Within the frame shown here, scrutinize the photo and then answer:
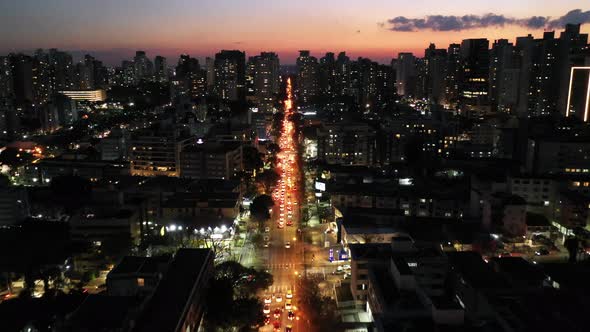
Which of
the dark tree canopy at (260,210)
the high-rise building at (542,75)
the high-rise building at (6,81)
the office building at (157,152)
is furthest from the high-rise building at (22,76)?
the high-rise building at (542,75)

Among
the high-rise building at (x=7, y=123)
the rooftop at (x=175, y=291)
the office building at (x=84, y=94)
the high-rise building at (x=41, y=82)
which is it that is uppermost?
the high-rise building at (x=41, y=82)

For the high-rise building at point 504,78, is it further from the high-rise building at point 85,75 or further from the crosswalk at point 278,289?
the high-rise building at point 85,75

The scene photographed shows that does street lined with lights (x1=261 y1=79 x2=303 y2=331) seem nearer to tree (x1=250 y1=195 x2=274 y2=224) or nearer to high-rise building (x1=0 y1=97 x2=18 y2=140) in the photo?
tree (x1=250 y1=195 x2=274 y2=224)

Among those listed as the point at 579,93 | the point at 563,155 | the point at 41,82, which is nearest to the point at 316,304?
the point at 563,155

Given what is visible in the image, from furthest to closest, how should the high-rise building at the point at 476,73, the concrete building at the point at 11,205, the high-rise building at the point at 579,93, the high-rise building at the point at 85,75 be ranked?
the high-rise building at the point at 85,75 < the high-rise building at the point at 476,73 < the high-rise building at the point at 579,93 < the concrete building at the point at 11,205

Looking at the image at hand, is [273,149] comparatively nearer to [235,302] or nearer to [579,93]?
[579,93]

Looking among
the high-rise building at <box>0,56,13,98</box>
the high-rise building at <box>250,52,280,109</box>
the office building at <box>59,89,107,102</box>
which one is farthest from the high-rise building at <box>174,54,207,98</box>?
the high-rise building at <box>0,56,13,98</box>
